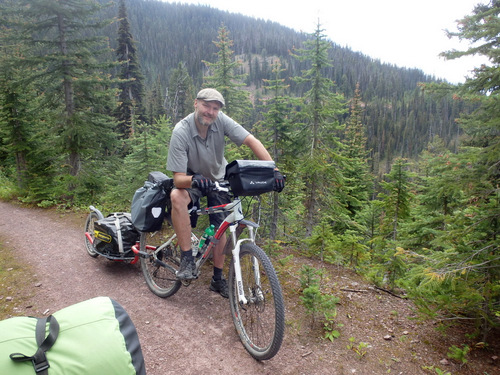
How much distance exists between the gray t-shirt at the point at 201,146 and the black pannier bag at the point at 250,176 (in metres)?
0.79

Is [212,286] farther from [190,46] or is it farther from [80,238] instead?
[190,46]

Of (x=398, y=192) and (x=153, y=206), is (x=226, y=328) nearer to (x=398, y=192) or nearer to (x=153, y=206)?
(x=153, y=206)

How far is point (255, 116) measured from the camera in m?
114

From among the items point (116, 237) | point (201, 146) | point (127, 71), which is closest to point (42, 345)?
point (201, 146)

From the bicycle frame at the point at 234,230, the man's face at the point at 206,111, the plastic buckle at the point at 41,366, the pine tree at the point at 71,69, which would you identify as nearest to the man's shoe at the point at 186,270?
the bicycle frame at the point at 234,230

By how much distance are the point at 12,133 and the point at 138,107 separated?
795 inches

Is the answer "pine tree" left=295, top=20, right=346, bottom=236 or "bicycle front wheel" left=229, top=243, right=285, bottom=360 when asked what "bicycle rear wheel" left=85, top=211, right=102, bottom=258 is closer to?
"bicycle front wheel" left=229, top=243, right=285, bottom=360

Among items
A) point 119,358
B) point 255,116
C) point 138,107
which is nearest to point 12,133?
point 119,358

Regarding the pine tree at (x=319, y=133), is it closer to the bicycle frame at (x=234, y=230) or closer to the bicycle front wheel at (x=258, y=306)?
the bicycle frame at (x=234, y=230)

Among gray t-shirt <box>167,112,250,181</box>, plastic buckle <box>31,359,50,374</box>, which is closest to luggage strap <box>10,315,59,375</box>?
plastic buckle <box>31,359,50,374</box>

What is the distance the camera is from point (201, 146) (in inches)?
148

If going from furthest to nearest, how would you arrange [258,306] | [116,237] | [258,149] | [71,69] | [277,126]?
[277,126] → [71,69] → [116,237] → [258,149] → [258,306]

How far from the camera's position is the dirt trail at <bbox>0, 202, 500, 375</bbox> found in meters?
3.06

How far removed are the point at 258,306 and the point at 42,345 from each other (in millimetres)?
1979
